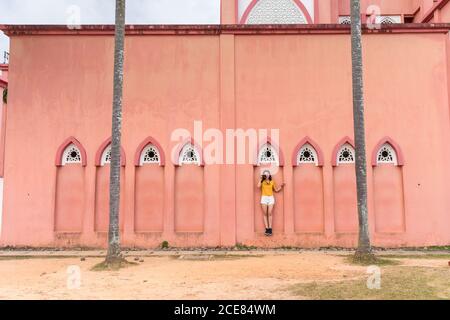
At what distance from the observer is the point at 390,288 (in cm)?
738

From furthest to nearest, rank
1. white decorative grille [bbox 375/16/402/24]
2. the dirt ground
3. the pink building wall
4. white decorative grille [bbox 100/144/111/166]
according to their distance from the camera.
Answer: white decorative grille [bbox 375/16/402/24] < white decorative grille [bbox 100/144/111/166] < the pink building wall < the dirt ground

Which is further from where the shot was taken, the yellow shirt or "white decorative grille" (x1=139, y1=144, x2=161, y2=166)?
→ "white decorative grille" (x1=139, y1=144, x2=161, y2=166)

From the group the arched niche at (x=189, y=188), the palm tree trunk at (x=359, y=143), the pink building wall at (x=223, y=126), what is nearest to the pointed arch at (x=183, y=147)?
the arched niche at (x=189, y=188)

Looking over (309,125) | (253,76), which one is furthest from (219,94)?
→ (309,125)

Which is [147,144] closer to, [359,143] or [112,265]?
[112,265]

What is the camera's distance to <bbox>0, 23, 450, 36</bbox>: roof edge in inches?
546

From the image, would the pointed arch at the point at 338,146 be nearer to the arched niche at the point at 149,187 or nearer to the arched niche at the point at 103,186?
the arched niche at the point at 149,187

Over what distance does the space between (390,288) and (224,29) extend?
907 centimetres

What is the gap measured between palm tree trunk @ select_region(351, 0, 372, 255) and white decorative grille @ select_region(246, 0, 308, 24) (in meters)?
7.34

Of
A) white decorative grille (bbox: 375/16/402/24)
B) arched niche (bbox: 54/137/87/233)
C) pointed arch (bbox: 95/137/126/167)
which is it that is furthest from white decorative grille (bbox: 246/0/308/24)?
arched niche (bbox: 54/137/87/233)

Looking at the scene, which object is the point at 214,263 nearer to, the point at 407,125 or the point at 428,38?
the point at 407,125

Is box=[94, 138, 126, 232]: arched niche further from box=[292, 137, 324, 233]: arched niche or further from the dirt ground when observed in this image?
box=[292, 137, 324, 233]: arched niche

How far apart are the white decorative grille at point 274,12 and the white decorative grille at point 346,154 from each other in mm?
6576

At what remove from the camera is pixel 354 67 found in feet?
35.6
